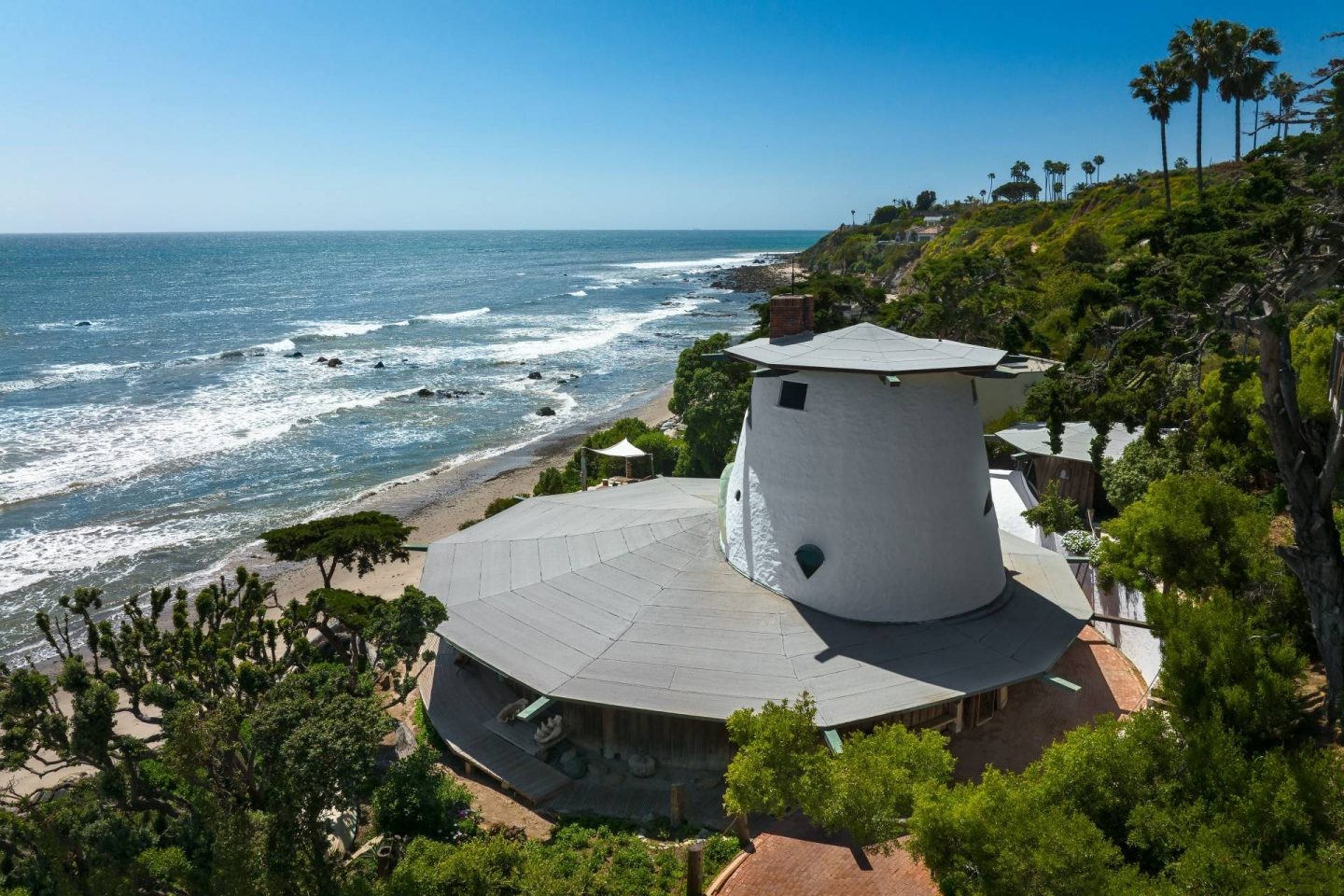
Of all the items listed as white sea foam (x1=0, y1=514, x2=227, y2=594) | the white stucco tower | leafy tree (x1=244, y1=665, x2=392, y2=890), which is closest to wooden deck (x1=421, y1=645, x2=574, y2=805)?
leafy tree (x1=244, y1=665, x2=392, y2=890)

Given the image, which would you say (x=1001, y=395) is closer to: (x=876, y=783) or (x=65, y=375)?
(x=876, y=783)

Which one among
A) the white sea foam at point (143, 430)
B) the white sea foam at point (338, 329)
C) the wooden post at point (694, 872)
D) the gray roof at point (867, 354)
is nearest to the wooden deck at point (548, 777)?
the wooden post at point (694, 872)

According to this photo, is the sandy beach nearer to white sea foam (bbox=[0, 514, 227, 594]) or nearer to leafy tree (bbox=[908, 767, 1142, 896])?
white sea foam (bbox=[0, 514, 227, 594])

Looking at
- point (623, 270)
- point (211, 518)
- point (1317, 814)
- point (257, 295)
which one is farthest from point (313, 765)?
point (623, 270)

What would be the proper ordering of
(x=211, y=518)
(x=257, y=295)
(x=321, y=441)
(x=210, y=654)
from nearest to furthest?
1. (x=210, y=654)
2. (x=211, y=518)
3. (x=321, y=441)
4. (x=257, y=295)

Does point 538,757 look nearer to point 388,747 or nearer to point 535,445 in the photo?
point 388,747
